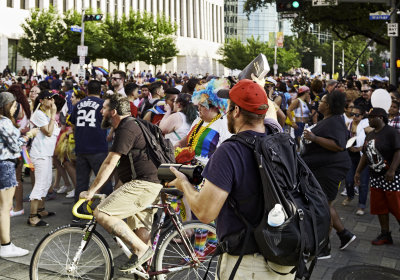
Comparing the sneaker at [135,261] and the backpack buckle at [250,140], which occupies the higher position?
the backpack buckle at [250,140]

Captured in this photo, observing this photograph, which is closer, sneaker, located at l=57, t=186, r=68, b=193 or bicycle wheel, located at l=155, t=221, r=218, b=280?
bicycle wheel, located at l=155, t=221, r=218, b=280

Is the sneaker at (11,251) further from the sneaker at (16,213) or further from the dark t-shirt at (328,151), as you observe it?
the dark t-shirt at (328,151)

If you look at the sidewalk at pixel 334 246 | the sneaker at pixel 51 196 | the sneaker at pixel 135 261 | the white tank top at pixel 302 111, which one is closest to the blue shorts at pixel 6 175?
the sidewalk at pixel 334 246

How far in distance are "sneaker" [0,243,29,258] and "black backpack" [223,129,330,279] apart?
384cm

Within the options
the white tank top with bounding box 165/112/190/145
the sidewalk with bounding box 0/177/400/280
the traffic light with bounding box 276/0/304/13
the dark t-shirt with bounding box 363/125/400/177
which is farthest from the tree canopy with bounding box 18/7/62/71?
the dark t-shirt with bounding box 363/125/400/177

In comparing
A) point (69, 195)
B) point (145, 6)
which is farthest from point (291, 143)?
point (145, 6)

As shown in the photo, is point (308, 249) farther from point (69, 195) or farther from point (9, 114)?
point (69, 195)

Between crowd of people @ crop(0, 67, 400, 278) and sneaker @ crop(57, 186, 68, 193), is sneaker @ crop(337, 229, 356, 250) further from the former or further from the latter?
sneaker @ crop(57, 186, 68, 193)

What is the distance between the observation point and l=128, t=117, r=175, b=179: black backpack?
16.2 ft

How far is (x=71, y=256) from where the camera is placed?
454 cm

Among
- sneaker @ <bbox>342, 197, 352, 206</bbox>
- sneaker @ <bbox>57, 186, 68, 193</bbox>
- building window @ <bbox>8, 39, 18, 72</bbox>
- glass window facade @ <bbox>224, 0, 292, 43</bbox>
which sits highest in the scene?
glass window facade @ <bbox>224, 0, 292, 43</bbox>

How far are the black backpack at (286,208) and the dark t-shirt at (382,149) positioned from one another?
3928 mm

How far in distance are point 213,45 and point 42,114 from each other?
83.6m

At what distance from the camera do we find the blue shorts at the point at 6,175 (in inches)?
222
